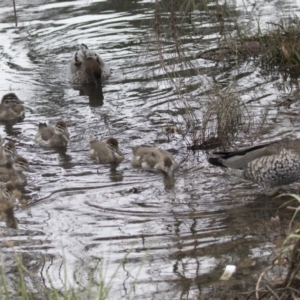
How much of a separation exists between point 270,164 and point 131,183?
1614 mm

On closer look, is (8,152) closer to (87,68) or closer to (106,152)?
(106,152)

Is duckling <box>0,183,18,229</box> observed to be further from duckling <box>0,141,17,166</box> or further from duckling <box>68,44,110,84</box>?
duckling <box>68,44,110,84</box>

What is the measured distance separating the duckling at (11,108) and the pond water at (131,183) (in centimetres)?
13

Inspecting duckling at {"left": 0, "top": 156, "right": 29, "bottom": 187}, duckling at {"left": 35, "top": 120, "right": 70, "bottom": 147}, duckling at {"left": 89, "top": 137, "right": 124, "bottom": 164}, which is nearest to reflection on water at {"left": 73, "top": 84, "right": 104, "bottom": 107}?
duckling at {"left": 35, "top": 120, "right": 70, "bottom": 147}

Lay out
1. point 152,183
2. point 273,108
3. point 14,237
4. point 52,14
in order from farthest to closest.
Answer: point 52,14, point 273,108, point 152,183, point 14,237

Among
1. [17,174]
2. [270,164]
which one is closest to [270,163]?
[270,164]

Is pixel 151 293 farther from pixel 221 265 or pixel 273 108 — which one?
pixel 273 108

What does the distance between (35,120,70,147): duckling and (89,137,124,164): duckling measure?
1.80 feet

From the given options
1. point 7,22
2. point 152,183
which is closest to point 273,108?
point 152,183

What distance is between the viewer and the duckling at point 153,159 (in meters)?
8.55

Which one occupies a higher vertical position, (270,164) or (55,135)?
(270,164)

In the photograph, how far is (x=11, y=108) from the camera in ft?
35.7

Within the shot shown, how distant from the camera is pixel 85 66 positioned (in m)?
12.5

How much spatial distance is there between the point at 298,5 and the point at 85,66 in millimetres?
4544
